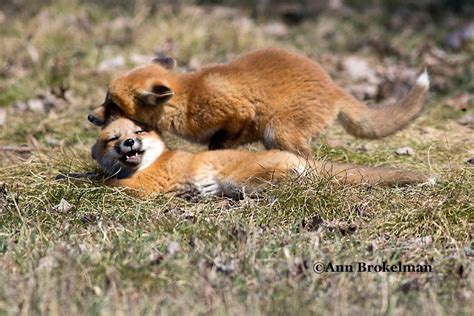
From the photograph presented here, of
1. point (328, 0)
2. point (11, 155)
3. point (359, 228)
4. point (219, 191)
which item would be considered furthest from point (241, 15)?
point (359, 228)

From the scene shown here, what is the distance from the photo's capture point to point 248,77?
6602 millimetres

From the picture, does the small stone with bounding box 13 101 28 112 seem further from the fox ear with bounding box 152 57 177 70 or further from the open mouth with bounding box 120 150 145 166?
the open mouth with bounding box 120 150 145 166

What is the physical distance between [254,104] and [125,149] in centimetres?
106

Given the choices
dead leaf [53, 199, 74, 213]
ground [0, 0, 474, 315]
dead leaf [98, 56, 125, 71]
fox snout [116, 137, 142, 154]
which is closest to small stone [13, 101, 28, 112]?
ground [0, 0, 474, 315]

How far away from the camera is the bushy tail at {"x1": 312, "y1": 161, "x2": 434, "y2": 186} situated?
20.0ft

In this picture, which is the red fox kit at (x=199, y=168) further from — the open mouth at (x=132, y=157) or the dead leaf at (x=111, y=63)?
the dead leaf at (x=111, y=63)

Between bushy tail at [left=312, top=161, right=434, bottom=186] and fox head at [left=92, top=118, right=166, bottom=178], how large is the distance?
126cm

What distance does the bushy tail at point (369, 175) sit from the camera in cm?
608

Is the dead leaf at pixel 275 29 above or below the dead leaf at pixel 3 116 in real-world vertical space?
below

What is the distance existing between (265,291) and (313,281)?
26 cm

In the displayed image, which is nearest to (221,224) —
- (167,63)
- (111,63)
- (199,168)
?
(199,168)

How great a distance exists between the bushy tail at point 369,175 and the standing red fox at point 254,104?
1.18 ft

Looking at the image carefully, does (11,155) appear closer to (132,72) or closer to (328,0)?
(132,72)

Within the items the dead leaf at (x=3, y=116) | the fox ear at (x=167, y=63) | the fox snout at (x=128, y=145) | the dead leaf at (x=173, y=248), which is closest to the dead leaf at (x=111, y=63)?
the dead leaf at (x=3, y=116)
